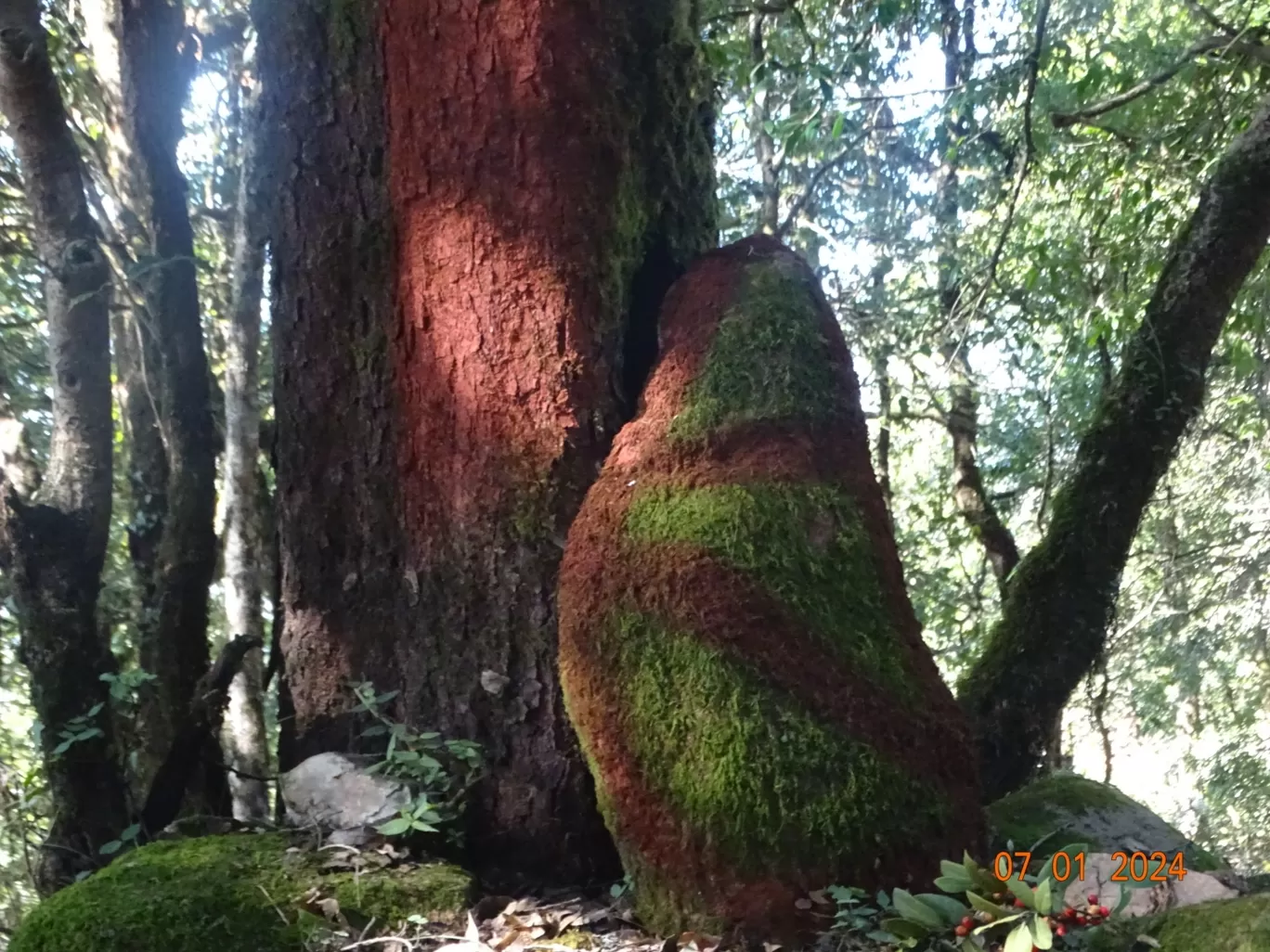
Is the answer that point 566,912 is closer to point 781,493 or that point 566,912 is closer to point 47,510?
point 781,493

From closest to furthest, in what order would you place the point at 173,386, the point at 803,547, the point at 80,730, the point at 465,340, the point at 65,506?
the point at 803,547 → the point at 465,340 → the point at 80,730 → the point at 65,506 → the point at 173,386

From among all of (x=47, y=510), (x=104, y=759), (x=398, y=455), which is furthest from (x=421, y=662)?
(x=47, y=510)

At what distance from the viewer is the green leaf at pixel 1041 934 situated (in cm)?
146

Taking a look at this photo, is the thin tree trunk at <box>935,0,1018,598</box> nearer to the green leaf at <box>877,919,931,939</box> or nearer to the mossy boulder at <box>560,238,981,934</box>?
the mossy boulder at <box>560,238,981,934</box>

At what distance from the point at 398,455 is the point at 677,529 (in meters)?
0.82

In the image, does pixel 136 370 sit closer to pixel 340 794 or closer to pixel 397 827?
pixel 340 794

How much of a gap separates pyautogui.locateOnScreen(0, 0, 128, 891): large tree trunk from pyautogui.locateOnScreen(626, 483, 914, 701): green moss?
5.21 feet

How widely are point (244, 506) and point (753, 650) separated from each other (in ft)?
8.02

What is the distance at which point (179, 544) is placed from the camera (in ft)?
9.66

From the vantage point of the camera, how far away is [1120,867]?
7.00 feet

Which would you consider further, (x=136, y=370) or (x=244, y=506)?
(x=136, y=370)

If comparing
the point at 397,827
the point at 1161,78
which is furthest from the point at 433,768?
the point at 1161,78

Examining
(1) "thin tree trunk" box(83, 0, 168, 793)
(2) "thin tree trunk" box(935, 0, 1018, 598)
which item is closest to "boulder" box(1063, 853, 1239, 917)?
(1) "thin tree trunk" box(83, 0, 168, 793)

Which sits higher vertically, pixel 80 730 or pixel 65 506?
pixel 65 506
